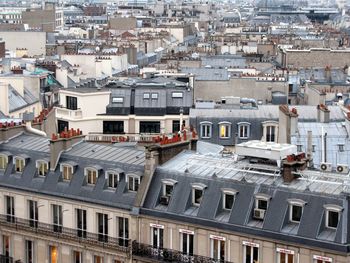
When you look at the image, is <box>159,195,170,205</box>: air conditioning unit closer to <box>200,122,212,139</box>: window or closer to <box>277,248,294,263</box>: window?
<box>277,248,294,263</box>: window

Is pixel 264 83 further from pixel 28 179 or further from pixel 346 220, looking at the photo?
pixel 346 220

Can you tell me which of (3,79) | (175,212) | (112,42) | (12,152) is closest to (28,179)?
(12,152)

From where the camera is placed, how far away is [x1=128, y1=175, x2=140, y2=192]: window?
36116mm

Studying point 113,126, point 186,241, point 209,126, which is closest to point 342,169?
point 186,241

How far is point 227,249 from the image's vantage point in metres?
33.1

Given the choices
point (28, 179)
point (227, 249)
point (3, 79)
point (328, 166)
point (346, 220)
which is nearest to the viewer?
point (346, 220)

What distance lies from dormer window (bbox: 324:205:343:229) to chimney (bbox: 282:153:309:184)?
233 centimetres

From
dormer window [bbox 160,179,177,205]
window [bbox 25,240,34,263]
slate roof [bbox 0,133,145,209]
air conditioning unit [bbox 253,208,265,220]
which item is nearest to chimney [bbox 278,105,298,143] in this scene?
slate roof [bbox 0,133,145,209]

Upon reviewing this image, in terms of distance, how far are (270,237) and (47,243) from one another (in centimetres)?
1036

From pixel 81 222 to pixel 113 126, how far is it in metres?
17.1

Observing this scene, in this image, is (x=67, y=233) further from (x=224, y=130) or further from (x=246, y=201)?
(x=224, y=130)

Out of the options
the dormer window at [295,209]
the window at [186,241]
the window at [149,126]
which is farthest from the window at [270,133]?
the dormer window at [295,209]

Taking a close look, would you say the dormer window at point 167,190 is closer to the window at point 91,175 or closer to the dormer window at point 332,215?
the window at point 91,175

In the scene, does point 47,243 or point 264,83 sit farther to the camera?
point 264,83
